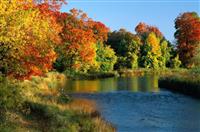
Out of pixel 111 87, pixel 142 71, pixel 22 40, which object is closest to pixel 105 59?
pixel 142 71

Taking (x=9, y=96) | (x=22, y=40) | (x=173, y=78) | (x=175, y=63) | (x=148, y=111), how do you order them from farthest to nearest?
(x=175, y=63) → (x=173, y=78) → (x=148, y=111) → (x=22, y=40) → (x=9, y=96)

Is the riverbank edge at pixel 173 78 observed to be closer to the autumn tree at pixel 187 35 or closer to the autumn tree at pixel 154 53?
the autumn tree at pixel 154 53

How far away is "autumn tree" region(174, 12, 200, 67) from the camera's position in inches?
4021

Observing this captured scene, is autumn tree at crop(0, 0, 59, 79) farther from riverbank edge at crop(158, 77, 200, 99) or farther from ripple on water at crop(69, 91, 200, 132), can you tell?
riverbank edge at crop(158, 77, 200, 99)

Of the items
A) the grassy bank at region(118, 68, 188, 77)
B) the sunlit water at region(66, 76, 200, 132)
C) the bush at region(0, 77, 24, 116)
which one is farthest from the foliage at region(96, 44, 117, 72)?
the bush at region(0, 77, 24, 116)

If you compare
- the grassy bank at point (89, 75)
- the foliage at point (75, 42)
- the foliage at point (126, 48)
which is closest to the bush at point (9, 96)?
the foliage at point (75, 42)

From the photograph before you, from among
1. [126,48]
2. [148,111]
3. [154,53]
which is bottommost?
[148,111]

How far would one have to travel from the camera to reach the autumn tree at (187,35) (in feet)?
335

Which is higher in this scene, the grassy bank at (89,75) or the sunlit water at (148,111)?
the grassy bank at (89,75)

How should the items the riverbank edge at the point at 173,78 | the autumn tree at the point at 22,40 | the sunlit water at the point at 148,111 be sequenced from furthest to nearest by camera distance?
the riverbank edge at the point at 173,78, the sunlit water at the point at 148,111, the autumn tree at the point at 22,40

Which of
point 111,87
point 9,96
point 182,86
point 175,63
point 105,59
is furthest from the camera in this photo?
point 175,63

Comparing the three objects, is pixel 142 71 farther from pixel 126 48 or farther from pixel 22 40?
pixel 22 40

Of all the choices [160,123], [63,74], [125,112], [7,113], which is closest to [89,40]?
[63,74]

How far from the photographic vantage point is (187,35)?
10425cm
